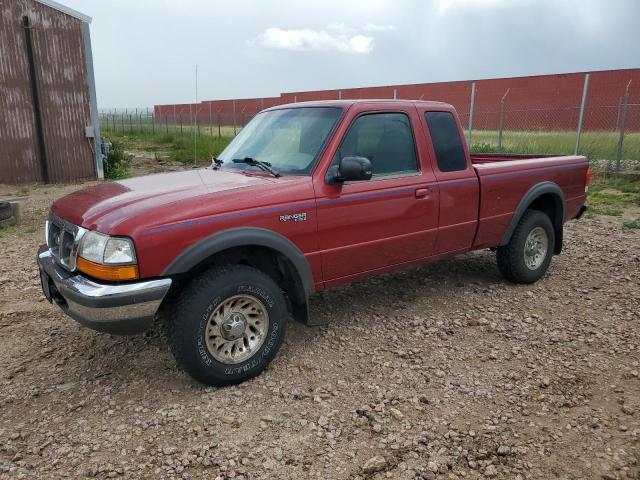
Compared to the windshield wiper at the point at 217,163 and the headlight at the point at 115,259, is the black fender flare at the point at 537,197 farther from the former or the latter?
the headlight at the point at 115,259

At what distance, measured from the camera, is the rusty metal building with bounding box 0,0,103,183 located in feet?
38.5

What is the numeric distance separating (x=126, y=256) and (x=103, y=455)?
112cm

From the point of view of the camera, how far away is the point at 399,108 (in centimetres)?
437

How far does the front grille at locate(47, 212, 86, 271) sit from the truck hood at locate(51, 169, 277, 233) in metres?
0.05

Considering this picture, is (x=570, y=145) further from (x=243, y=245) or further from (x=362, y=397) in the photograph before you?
(x=243, y=245)

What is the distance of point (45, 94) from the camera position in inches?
483

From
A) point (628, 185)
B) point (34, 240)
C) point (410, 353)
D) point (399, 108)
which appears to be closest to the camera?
point (410, 353)

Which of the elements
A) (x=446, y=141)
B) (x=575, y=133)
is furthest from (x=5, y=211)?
(x=575, y=133)

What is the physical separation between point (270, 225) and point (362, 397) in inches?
51.3

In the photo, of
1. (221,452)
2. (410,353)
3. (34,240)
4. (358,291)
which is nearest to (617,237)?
(358,291)

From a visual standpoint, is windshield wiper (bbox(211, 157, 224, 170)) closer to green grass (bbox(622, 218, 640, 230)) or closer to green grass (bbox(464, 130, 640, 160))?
green grass (bbox(622, 218, 640, 230))

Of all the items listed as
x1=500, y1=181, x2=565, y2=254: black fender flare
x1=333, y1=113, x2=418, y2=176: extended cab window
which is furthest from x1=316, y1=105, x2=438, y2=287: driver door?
x1=500, y1=181, x2=565, y2=254: black fender flare

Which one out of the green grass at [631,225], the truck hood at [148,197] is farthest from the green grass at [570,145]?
the truck hood at [148,197]

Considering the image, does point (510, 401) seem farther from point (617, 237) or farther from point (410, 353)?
point (617, 237)
